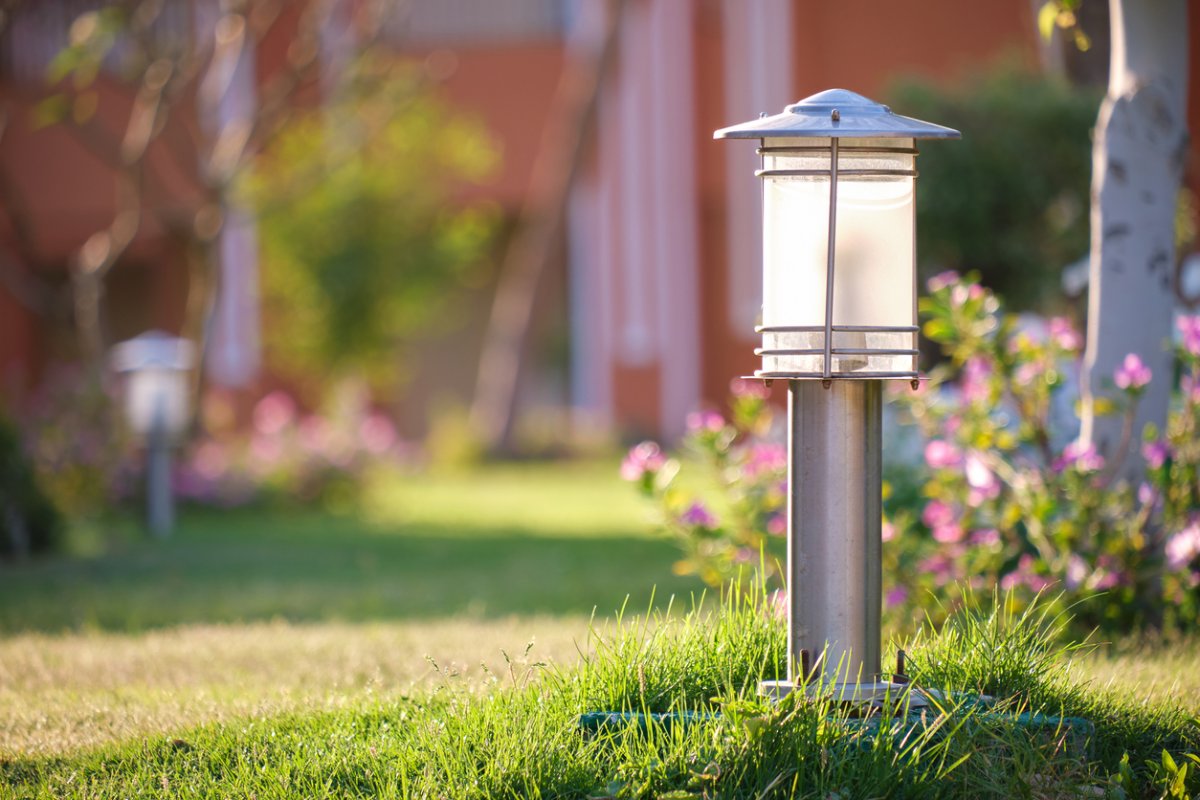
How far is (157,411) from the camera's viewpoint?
10.2 meters

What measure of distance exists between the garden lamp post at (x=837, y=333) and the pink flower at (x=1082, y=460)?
1625 millimetres

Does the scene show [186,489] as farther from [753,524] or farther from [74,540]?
[753,524]

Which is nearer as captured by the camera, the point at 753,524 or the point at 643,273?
the point at 753,524

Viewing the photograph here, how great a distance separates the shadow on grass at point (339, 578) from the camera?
6551mm

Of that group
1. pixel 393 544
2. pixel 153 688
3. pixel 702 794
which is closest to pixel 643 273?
pixel 393 544

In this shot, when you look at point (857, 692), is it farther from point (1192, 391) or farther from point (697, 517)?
point (1192, 391)

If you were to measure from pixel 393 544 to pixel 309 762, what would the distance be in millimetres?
6268

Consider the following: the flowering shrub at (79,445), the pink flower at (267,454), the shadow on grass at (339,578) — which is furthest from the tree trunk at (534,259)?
the flowering shrub at (79,445)

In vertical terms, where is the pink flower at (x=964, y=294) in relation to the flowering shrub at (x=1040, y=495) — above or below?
above

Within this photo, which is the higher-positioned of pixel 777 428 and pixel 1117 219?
pixel 1117 219

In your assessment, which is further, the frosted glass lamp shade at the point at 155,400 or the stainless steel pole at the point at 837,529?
the frosted glass lamp shade at the point at 155,400

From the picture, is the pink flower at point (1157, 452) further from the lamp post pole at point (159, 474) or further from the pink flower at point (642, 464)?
the lamp post pole at point (159, 474)

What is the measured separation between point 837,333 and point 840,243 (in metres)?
0.20

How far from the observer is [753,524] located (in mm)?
5137
